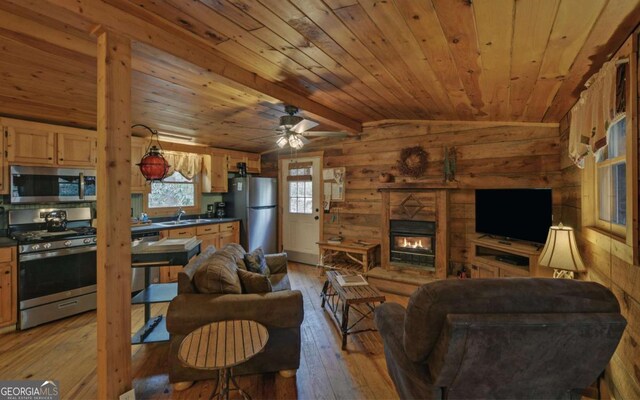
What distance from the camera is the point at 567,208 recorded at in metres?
2.96

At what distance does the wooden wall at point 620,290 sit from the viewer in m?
1.49

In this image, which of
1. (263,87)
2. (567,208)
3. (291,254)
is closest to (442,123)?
(567,208)

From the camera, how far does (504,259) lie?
332cm

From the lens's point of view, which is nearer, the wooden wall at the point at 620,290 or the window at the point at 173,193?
the wooden wall at the point at 620,290

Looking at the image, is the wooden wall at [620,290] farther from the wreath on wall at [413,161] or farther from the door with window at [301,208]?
the door with window at [301,208]

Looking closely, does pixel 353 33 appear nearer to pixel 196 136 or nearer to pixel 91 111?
pixel 91 111

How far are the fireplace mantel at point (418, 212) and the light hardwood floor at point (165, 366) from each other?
5.29ft

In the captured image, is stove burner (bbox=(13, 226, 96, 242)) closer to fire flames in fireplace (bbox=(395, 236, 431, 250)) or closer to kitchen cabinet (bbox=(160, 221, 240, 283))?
kitchen cabinet (bbox=(160, 221, 240, 283))

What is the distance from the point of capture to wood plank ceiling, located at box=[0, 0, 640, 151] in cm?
144

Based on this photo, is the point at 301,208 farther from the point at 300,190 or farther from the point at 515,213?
the point at 515,213

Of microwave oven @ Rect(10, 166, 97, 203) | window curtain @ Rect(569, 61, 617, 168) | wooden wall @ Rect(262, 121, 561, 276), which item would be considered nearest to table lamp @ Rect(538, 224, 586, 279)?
window curtain @ Rect(569, 61, 617, 168)

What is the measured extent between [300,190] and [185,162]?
219 centimetres

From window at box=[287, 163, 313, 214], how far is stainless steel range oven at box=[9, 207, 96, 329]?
10.8 feet

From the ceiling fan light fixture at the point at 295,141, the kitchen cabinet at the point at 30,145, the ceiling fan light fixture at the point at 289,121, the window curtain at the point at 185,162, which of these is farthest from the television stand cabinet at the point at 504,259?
the kitchen cabinet at the point at 30,145
